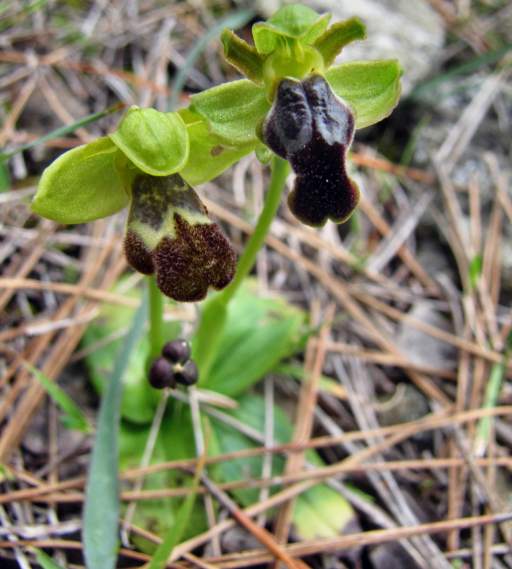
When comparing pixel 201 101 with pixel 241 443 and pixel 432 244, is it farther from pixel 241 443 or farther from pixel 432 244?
pixel 432 244

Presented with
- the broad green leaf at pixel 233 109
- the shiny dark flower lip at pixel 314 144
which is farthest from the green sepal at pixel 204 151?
the shiny dark flower lip at pixel 314 144

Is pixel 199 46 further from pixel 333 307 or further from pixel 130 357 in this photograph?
pixel 130 357

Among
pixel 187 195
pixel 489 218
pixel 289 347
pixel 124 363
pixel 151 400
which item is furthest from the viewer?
pixel 489 218

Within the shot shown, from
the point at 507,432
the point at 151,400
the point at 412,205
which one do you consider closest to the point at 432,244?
the point at 412,205

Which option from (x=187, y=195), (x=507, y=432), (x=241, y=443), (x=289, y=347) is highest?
(x=187, y=195)

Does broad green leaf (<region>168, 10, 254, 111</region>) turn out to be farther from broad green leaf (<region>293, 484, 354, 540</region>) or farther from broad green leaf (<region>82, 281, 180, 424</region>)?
broad green leaf (<region>293, 484, 354, 540</region>)

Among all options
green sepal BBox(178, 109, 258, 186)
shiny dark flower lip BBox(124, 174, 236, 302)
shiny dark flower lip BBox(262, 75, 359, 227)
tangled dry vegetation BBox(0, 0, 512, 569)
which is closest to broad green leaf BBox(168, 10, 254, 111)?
tangled dry vegetation BBox(0, 0, 512, 569)

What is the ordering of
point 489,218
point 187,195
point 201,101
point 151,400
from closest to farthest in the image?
1. point 201,101
2. point 187,195
3. point 151,400
4. point 489,218
